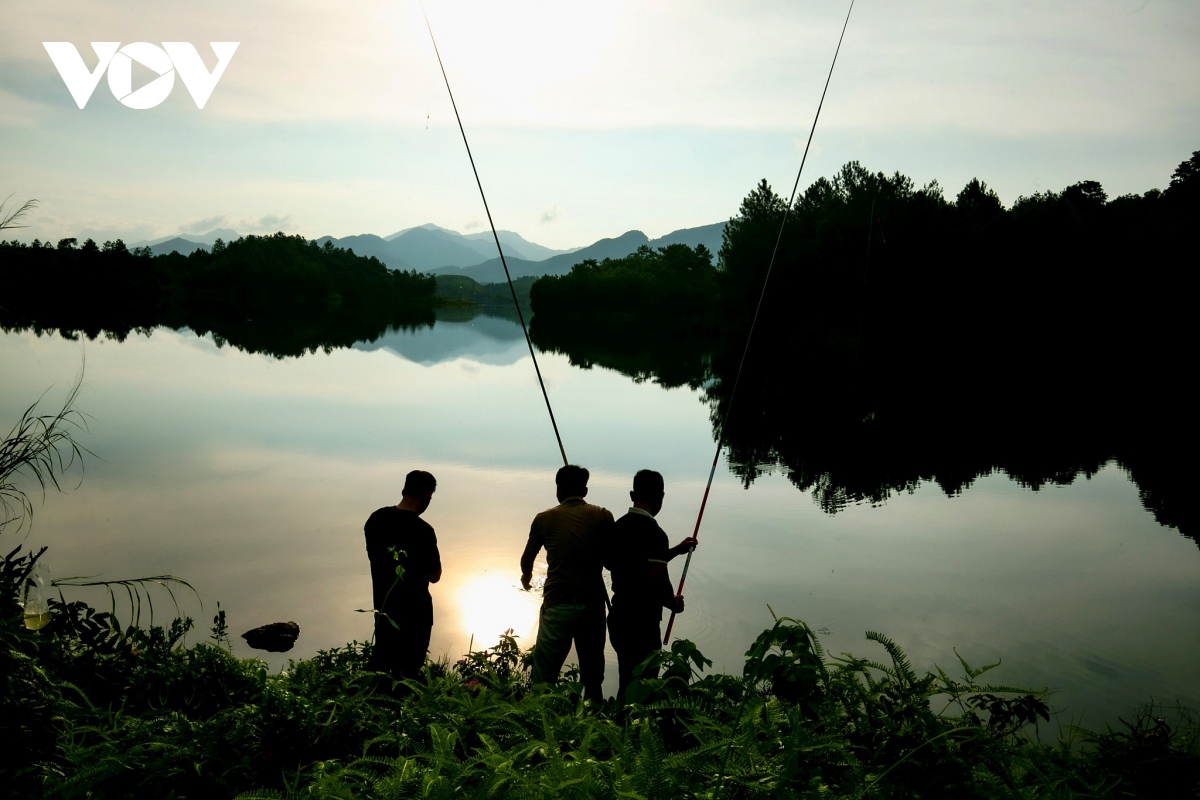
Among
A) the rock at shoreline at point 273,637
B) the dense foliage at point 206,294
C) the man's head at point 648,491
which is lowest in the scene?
the rock at shoreline at point 273,637

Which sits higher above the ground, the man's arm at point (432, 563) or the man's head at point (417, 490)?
the man's head at point (417, 490)

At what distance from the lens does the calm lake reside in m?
8.80

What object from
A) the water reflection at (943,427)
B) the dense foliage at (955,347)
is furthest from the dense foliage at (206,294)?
the dense foliage at (955,347)

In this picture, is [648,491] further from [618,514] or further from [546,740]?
[618,514]

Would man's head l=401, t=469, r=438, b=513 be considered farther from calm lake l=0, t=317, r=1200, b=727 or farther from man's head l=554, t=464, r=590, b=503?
calm lake l=0, t=317, r=1200, b=727

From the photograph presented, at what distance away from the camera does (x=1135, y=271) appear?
4469 centimetres

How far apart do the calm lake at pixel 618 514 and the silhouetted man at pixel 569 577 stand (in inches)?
61.3

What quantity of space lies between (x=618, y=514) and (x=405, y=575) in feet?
26.7

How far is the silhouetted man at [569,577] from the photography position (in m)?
5.93

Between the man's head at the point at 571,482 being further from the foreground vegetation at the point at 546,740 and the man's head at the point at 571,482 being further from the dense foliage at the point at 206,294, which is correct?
the dense foliage at the point at 206,294

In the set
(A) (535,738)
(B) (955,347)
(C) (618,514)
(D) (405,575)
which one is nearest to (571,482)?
(D) (405,575)

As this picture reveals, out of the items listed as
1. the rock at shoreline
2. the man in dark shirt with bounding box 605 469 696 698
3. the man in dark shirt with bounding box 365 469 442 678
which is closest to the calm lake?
the rock at shoreline

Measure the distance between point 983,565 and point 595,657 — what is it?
742 centimetres

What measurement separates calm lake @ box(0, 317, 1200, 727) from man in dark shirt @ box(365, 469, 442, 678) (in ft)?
6.99
